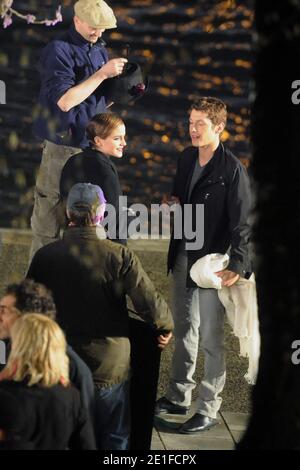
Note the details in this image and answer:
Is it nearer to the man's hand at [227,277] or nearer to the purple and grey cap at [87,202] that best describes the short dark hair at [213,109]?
the man's hand at [227,277]

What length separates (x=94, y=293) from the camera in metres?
8.97

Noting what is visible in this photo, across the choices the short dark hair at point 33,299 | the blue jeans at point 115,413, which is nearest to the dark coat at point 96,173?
the blue jeans at point 115,413

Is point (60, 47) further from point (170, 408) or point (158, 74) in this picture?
point (158, 74)

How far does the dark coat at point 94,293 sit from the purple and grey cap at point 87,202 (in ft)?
0.41

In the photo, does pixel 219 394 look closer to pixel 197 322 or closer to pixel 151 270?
pixel 197 322

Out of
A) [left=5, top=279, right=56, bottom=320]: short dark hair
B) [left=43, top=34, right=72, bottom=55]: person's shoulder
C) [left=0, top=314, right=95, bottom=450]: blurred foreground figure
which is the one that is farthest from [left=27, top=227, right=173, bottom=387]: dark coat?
[left=43, top=34, right=72, bottom=55]: person's shoulder

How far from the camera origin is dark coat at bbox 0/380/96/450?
764 centimetres

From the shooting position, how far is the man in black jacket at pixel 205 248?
33.7 ft

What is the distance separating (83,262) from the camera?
A: 8969mm

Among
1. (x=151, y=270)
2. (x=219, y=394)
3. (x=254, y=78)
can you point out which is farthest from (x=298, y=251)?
(x=151, y=270)

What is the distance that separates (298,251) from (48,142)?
4.21 meters

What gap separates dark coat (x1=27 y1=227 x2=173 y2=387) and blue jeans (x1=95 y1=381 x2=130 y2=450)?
0.05 meters

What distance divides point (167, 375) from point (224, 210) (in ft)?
4.69

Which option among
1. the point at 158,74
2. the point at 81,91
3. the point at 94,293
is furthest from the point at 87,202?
the point at 158,74
